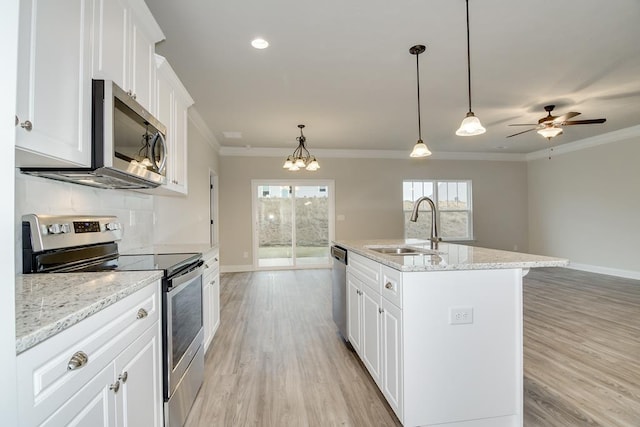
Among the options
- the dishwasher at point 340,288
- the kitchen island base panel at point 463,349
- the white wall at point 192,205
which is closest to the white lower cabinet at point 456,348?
the kitchen island base panel at point 463,349

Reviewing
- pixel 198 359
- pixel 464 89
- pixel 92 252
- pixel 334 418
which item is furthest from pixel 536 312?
pixel 92 252

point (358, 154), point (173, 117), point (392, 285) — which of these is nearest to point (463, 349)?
point (392, 285)

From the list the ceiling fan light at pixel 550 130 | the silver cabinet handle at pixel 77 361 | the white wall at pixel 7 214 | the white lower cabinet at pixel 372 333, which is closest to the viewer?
the white wall at pixel 7 214

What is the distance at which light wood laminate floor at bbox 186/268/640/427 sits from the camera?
186 cm

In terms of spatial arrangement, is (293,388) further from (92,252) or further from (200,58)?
(200,58)

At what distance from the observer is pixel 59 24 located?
1.21 meters

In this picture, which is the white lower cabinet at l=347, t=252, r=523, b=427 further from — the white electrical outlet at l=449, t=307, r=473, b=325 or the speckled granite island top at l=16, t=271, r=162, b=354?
the speckled granite island top at l=16, t=271, r=162, b=354

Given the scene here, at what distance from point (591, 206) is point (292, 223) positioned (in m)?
5.99

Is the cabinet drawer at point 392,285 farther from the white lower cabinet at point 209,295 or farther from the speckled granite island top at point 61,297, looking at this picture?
the white lower cabinet at point 209,295

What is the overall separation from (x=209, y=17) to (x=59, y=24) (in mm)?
1325

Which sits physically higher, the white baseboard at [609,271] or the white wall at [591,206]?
the white wall at [591,206]

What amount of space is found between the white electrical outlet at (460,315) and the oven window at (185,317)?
1406 mm

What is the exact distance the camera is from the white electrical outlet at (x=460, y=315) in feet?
5.41

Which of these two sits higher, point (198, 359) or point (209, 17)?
point (209, 17)
